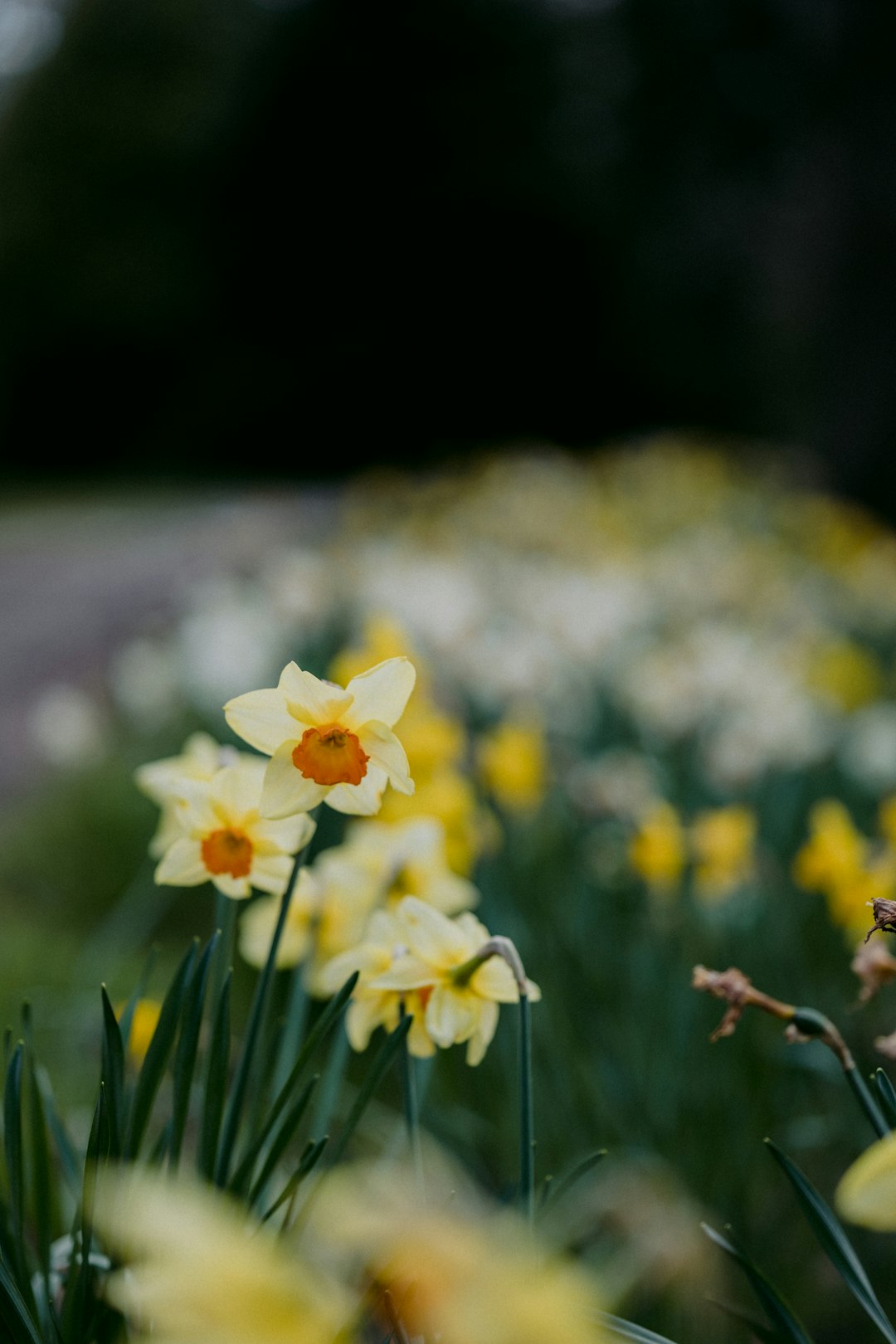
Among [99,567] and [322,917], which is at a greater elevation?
A: [322,917]

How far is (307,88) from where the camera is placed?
31.8 ft

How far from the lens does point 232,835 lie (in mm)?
697

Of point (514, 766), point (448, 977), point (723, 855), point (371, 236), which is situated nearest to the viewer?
point (448, 977)

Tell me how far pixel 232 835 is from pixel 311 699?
15 centimetres

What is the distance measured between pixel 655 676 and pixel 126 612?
3188 millimetres

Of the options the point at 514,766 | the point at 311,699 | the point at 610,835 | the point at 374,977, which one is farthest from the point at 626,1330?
the point at 610,835

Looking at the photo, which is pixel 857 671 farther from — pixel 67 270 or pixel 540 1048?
pixel 67 270

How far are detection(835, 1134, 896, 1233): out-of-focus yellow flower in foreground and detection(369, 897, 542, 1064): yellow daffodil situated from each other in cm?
29

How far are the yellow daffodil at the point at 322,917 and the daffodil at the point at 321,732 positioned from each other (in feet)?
0.74

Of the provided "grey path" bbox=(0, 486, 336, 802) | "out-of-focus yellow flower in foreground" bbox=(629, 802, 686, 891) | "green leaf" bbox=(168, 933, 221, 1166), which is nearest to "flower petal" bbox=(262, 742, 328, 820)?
"green leaf" bbox=(168, 933, 221, 1166)

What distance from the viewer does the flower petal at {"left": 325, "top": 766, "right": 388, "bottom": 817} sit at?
604 mm

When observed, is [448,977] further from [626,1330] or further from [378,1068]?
[626,1330]

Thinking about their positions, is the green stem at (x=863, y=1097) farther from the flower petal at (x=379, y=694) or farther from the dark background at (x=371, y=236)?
the dark background at (x=371, y=236)

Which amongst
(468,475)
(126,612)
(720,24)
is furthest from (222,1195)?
(720,24)
